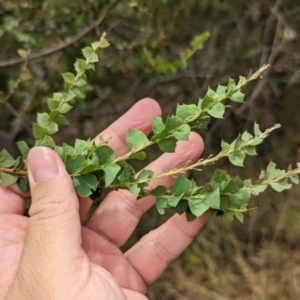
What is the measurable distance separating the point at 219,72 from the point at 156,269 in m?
1.27

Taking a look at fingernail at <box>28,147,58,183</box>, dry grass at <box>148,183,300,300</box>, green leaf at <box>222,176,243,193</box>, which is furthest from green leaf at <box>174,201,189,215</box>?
dry grass at <box>148,183,300,300</box>

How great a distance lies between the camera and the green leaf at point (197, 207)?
3.67ft

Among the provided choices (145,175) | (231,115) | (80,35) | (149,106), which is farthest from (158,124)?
(231,115)

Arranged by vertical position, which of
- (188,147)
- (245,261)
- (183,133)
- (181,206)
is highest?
(183,133)

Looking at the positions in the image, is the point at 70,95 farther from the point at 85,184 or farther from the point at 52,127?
the point at 85,184

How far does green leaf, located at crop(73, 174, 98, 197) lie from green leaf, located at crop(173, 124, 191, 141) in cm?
23

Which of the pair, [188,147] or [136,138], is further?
[188,147]

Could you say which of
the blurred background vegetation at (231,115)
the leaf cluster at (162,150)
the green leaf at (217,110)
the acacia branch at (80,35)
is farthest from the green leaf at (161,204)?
the blurred background vegetation at (231,115)

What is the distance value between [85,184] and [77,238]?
135mm

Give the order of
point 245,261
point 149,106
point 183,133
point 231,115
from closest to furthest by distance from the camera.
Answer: point 183,133 → point 149,106 → point 245,261 → point 231,115

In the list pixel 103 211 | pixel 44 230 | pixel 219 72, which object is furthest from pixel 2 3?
pixel 219 72

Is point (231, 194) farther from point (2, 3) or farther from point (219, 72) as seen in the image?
point (219, 72)

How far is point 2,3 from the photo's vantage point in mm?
1622

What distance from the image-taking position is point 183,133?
3.41ft
